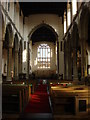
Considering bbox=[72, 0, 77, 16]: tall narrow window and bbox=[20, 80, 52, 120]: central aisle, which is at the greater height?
bbox=[72, 0, 77, 16]: tall narrow window

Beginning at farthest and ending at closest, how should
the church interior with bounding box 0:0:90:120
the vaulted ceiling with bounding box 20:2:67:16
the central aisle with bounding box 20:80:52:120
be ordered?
the vaulted ceiling with bounding box 20:2:67:16 < the church interior with bounding box 0:0:90:120 < the central aisle with bounding box 20:80:52:120

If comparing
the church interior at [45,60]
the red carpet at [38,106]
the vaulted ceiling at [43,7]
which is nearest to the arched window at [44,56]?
the church interior at [45,60]

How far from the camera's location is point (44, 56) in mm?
39688

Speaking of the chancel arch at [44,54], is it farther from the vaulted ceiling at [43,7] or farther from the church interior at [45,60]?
the vaulted ceiling at [43,7]

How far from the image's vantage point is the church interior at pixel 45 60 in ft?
18.6

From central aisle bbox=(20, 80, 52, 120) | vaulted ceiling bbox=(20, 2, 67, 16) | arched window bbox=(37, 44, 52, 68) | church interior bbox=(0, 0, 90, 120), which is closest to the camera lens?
central aisle bbox=(20, 80, 52, 120)

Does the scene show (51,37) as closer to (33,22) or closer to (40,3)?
(33,22)

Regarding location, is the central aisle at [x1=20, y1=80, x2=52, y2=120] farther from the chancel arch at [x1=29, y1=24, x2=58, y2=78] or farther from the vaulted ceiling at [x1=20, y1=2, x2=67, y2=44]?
the chancel arch at [x1=29, y1=24, x2=58, y2=78]

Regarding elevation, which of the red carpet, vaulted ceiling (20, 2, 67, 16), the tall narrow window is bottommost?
the red carpet

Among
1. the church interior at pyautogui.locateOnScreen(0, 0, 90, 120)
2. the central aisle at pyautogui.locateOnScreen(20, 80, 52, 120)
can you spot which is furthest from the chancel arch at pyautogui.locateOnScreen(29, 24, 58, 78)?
the central aisle at pyautogui.locateOnScreen(20, 80, 52, 120)

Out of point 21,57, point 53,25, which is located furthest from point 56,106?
point 53,25

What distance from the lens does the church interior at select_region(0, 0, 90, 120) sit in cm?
568

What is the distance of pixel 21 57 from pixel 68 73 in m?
7.52

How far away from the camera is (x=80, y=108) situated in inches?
207
